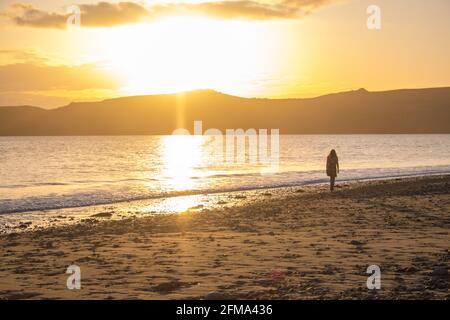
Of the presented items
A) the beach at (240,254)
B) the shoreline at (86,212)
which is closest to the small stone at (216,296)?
the beach at (240,254)

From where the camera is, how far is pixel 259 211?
20062 millimetres

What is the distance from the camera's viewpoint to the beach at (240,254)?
848 centimetres

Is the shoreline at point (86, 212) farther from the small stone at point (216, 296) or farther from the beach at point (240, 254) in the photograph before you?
the small stone at point (216, 296)

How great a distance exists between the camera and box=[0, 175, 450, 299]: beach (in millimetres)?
8484

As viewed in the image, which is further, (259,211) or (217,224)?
(259,211)

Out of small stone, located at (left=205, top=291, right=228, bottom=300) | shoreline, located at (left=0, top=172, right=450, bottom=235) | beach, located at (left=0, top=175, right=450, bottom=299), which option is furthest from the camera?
shoreline, located at (left=0, top=172, right=450, bottom=235)

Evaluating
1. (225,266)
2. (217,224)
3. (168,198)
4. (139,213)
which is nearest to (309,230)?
(217,224)

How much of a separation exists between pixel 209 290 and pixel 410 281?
316 cm

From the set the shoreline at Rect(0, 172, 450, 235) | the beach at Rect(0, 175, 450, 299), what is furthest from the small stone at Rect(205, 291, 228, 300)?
the shoreline at Rect(0, 172, 450, 235)

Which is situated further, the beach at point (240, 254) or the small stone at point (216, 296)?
the beach at point (240, 254)

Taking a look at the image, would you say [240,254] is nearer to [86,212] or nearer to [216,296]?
[216,296]

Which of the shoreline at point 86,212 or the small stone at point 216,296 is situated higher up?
the small stone at point 216,296

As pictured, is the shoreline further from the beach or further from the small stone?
the small stone
